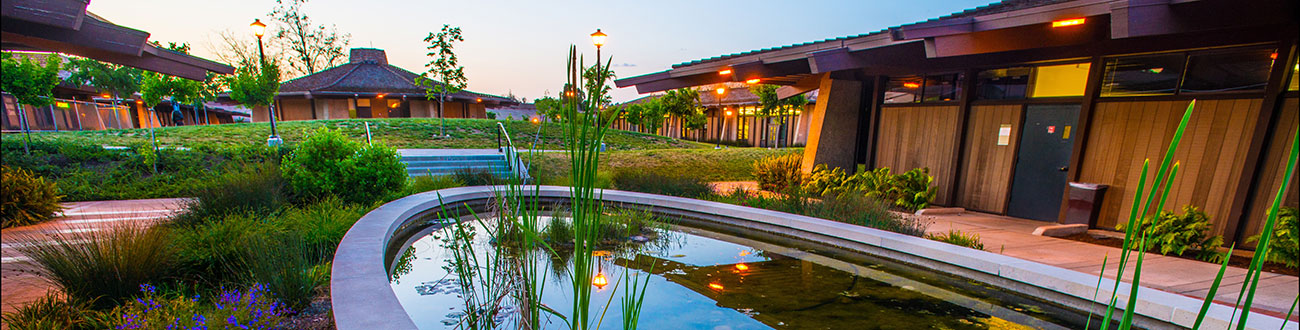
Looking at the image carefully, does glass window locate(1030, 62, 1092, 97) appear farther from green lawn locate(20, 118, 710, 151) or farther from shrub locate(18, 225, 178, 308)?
green lawn locate(20, 118, 710, 151)

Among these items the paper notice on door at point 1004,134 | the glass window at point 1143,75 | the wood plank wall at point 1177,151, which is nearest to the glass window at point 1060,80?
the glass window at point 1143,75

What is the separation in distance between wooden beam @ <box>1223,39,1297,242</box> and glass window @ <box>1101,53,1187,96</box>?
2.25 feet

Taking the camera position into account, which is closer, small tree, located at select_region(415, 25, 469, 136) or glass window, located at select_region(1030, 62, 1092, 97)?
glass window, located at select_region(1030, 62, 1092, 97)

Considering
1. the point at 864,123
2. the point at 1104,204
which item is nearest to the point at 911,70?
the point at 864,123

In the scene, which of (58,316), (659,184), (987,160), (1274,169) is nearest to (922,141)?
(987,160)

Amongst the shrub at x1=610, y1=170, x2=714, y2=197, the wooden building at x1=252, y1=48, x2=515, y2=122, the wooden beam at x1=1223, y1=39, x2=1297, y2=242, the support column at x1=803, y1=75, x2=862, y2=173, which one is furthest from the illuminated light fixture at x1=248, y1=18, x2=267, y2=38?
the wooden beam at x1=1223, y1=39, x2=1297, y2=242

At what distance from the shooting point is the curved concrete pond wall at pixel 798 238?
3096 millimetres

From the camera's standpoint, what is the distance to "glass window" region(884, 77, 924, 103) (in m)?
Answer: 7.94

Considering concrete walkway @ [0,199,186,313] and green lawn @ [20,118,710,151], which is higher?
green lawn @ [20,118,710,151]

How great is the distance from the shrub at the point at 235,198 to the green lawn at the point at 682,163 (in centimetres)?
582

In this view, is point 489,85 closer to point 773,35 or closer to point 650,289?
point 773,35

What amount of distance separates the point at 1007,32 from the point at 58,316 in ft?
26.5

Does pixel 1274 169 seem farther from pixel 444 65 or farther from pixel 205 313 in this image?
pixel 444 65

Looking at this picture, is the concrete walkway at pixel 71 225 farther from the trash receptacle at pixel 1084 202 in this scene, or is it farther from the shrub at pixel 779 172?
the trash receptacle at pixel 1084 202
